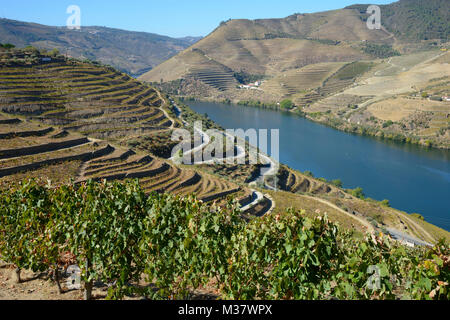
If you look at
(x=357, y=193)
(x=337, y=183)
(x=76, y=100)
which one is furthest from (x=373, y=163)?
(x=76, y=100)

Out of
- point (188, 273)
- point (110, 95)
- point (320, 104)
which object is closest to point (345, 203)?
point (188, 273)

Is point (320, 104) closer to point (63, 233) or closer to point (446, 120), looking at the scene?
point (446, 120)

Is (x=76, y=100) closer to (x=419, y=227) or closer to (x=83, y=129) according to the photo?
(x=83, y=129)

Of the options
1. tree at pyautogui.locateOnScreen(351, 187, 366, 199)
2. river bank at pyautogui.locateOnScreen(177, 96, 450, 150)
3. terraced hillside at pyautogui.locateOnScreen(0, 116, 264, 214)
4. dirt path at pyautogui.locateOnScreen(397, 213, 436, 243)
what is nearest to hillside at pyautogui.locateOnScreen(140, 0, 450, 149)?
river bank at pyautogui.locateOnScreen(177, 96, 450, 150)

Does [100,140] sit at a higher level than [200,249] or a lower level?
lower

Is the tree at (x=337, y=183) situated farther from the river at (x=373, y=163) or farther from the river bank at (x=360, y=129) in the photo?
the river bank at (x=360, y=129)

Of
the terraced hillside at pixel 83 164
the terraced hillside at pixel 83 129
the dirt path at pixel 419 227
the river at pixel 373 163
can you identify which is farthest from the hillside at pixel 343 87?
the terraced hillside at pixel 83 164
